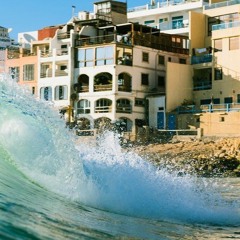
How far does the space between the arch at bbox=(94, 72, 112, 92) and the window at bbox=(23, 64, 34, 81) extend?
9.49m

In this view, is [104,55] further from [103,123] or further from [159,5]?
[159,5]

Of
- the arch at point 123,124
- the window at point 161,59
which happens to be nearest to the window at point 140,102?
the arch at point 123,124

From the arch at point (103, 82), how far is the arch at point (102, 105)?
1.05m

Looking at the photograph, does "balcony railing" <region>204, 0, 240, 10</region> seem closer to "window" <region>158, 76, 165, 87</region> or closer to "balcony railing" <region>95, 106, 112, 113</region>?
"window" <region>158, 76, 165, 87</region>

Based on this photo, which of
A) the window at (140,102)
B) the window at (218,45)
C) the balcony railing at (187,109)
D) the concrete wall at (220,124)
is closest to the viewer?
the concrete wall at (220,124)

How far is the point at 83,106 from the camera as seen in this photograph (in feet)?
186

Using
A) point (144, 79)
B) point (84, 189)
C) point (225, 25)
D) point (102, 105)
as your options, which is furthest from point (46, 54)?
point (84, 189)

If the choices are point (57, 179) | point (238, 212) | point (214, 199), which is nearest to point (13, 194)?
point (57, 179)

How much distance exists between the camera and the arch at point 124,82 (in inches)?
2158

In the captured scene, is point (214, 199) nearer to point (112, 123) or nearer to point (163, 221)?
point (163, 221)

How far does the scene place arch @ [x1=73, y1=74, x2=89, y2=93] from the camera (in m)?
56.7

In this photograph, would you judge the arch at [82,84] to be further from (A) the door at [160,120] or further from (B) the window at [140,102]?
(A) the door at [160,120]

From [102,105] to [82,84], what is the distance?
11.7ft

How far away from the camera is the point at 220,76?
2094 inches
